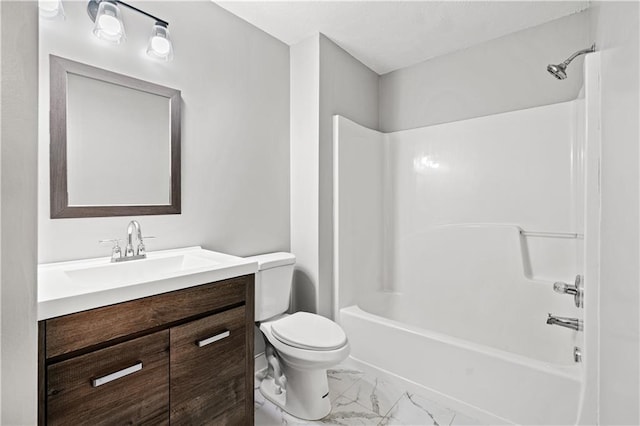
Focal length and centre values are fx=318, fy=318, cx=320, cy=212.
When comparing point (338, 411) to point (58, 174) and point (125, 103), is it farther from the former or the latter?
point (125, 103)

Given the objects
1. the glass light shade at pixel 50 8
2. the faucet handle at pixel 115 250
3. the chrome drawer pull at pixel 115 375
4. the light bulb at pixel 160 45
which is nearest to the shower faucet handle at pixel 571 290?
the chrome drawer pull at pixel 115 375

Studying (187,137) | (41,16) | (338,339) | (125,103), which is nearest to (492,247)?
(338,339)

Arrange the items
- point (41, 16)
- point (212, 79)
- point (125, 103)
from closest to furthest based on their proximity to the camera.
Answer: point (41, 16)
point (125, 103)
point (212, 79)

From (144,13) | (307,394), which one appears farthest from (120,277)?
(144,13)

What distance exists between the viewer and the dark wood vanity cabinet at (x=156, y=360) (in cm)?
96

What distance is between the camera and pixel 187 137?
1.81 metres

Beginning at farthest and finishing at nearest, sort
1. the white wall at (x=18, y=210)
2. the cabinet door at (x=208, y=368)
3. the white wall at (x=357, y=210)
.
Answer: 1. the white wall at (x=357, y=210)
2. the cabinet door at (x=208, y=368)
3. the white wall at (x=18, y=210)

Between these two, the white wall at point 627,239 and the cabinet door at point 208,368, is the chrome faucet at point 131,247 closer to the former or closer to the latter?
the cabinet door at point 208,368

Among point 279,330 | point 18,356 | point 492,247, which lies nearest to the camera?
point 18,356

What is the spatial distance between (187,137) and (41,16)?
741 mm

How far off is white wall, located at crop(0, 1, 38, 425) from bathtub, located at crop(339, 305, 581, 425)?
69.9 inches

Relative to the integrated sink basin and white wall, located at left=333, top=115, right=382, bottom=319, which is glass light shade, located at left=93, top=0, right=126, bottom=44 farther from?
white wall, located at left=333, top=115, right=382, bottom=319

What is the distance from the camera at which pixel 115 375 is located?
1.06 meters

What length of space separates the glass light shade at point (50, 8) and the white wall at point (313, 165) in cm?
141
